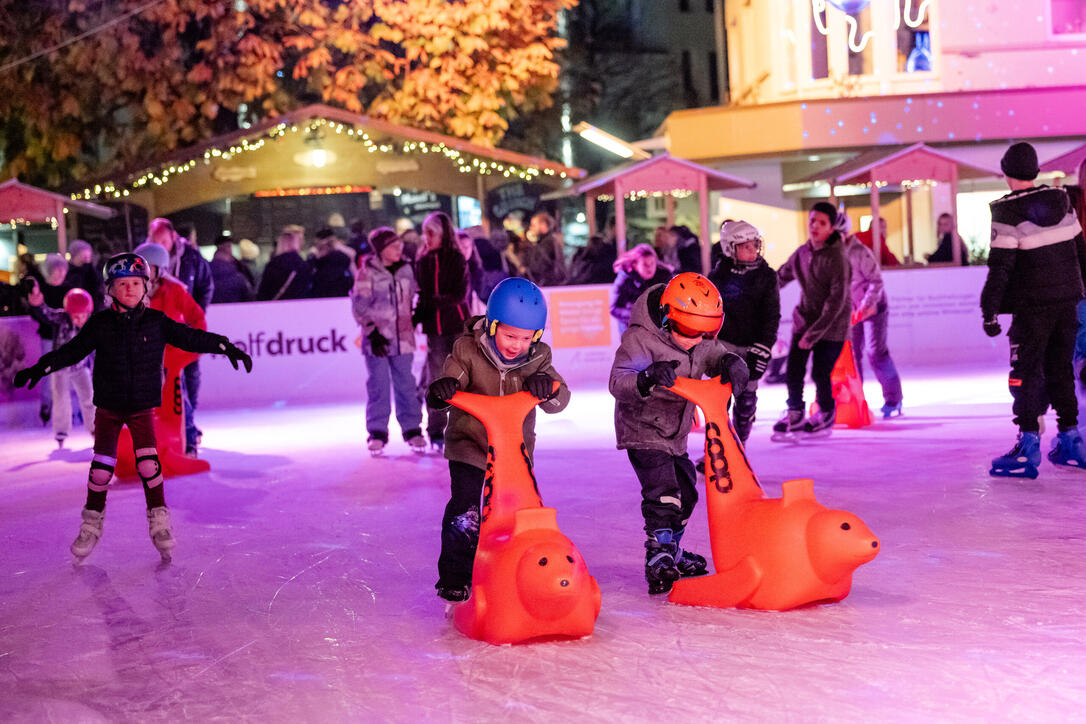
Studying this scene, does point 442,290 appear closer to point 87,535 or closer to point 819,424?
point 819,424

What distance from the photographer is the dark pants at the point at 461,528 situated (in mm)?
4770

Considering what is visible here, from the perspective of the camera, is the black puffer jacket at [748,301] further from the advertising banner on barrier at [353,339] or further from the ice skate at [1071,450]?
the advertising banner on barrier at [353,339]

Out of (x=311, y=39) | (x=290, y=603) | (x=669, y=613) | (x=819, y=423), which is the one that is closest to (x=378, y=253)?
(x=819, y=423)

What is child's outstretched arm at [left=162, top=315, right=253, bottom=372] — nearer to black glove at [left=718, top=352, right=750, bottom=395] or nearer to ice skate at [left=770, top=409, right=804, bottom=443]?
black glove at [left=718, top=352, right=750, bottom=395]

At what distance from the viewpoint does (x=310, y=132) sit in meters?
20.2

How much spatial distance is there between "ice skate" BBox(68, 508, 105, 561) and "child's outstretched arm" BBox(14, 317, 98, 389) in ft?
2.18

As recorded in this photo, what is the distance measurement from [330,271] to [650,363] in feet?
33.1

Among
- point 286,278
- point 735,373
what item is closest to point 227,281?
point 286,278

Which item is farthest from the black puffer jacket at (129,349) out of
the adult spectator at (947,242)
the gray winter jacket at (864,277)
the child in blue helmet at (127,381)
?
the adult spectator at (947,242)

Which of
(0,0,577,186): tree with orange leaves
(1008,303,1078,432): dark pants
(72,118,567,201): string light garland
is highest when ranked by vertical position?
(0,0,577,186): tree with orange leaves

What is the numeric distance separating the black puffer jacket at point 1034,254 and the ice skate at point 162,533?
4.27 m

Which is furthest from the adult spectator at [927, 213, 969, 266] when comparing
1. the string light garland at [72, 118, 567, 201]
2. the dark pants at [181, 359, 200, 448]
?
the dark pants at [181, 359, 200, 448]

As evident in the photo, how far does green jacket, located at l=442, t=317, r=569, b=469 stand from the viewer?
15.5ft

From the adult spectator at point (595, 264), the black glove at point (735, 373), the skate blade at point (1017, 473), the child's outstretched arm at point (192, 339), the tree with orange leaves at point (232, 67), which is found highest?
the tree with orange leaves at point (232, 67)
